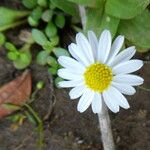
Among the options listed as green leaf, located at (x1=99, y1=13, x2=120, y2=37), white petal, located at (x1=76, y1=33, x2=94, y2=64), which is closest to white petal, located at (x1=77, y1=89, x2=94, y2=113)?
white petal, located at (x1=76, y1=33, x2=94, y2=64)

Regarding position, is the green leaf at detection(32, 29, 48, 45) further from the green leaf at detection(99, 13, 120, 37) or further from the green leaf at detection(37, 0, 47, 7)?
the green leaf at detection(99, 13, 120, 37)

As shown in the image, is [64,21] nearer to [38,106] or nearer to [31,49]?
[31,49]

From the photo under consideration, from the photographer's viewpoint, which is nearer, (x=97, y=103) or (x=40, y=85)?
(x=97, y=103)

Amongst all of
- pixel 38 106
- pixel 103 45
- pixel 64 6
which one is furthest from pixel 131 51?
pixel 38 106

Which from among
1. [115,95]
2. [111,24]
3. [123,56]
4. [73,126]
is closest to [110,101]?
[115,95]

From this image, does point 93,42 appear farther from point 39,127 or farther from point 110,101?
point 39,127

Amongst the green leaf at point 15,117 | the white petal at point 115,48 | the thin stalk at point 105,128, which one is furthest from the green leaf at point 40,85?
the white petal at point 115,48

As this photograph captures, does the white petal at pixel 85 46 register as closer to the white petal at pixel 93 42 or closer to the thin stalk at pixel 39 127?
the white petal at pixel 93 42
